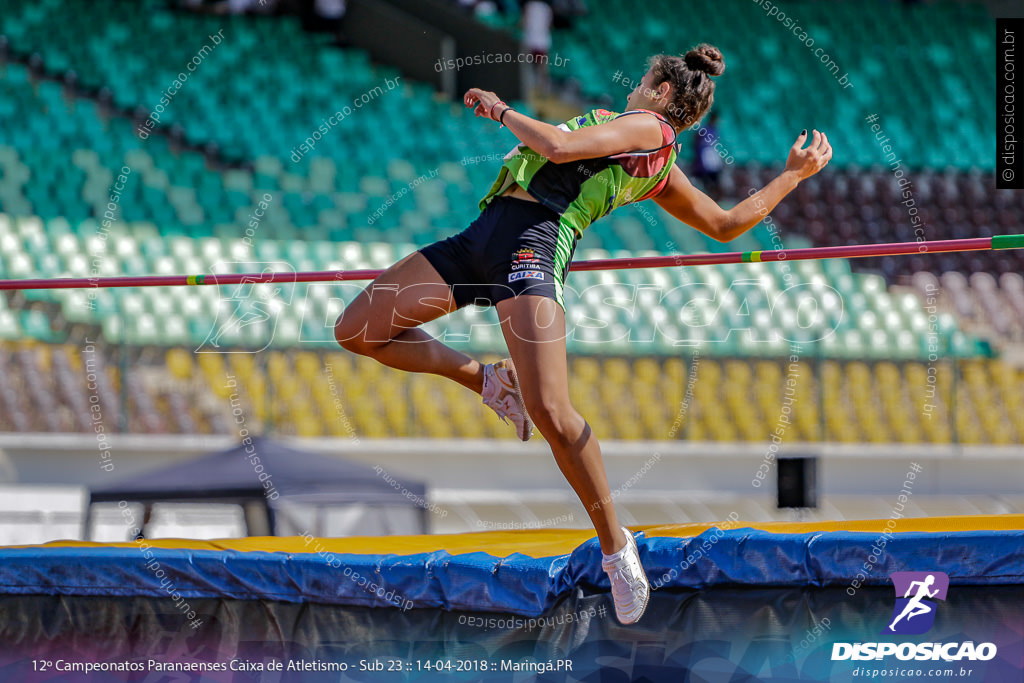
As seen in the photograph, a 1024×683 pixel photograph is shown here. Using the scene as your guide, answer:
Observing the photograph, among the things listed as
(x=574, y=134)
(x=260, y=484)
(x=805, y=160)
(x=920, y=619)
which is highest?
(x=260, y=484)

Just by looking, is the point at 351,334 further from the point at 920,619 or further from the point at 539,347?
the point at 920,619

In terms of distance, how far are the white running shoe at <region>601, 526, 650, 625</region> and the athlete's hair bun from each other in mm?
1101

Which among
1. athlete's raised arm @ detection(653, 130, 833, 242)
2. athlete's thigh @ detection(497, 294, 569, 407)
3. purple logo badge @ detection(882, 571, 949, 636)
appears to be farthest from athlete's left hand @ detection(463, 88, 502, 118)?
purple logo badge @ detection(882, 571, 949, 636)

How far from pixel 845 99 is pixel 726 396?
5.12 meters

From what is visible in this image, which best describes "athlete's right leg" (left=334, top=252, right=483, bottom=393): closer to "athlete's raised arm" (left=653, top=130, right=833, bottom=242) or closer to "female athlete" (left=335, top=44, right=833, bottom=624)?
"female athlete" (left=335, top=44, right=833, bottom=624)

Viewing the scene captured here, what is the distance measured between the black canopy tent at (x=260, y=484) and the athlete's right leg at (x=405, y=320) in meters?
2.47

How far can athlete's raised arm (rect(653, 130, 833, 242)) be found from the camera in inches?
105

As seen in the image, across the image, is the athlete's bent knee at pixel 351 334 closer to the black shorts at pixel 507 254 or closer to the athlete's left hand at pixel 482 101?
the black shorts at pixel 507 254

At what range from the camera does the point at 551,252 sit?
8.18 feet

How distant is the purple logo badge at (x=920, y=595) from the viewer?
7.45 ft

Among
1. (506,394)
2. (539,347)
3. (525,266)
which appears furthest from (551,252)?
(506,394)

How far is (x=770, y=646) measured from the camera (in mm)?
2387

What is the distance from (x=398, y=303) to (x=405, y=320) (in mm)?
58

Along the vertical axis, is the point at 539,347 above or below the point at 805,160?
below
